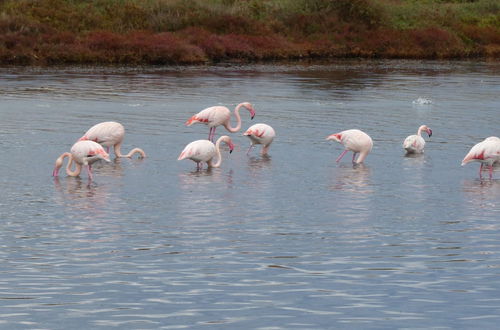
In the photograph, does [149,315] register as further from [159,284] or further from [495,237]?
[495,237]

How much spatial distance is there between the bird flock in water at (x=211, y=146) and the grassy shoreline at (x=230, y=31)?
1300 inches

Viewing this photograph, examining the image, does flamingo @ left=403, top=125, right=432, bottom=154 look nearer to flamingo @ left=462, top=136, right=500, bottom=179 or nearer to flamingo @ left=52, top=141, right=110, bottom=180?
flamingo @ left=462, top=136, right=500, bottom=179

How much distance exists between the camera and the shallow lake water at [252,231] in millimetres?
10922

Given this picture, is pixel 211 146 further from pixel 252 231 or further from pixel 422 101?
pixel 422 101

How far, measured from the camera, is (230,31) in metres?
65.9

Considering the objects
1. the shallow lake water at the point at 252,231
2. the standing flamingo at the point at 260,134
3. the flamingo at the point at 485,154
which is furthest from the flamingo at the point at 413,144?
the standing flamingo at the point at 260,134

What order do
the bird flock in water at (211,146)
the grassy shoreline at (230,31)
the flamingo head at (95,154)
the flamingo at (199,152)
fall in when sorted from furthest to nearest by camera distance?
the grassy shoreline at (230,31)
the flamingo at (199,152)
the bird flock in water at (211,146)
the flamingo head at (95,154)

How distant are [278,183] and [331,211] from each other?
2.98 metres

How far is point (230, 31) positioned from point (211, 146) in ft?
150

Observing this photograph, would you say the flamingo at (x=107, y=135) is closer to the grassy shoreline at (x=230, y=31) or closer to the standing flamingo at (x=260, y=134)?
the standing flamingo at (x=260, y=134)

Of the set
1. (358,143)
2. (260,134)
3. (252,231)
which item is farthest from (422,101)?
(252,231)

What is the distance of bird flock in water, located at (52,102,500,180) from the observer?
1944 cm

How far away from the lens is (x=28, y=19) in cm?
6034

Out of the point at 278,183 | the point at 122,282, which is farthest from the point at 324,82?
the point at 122,282
